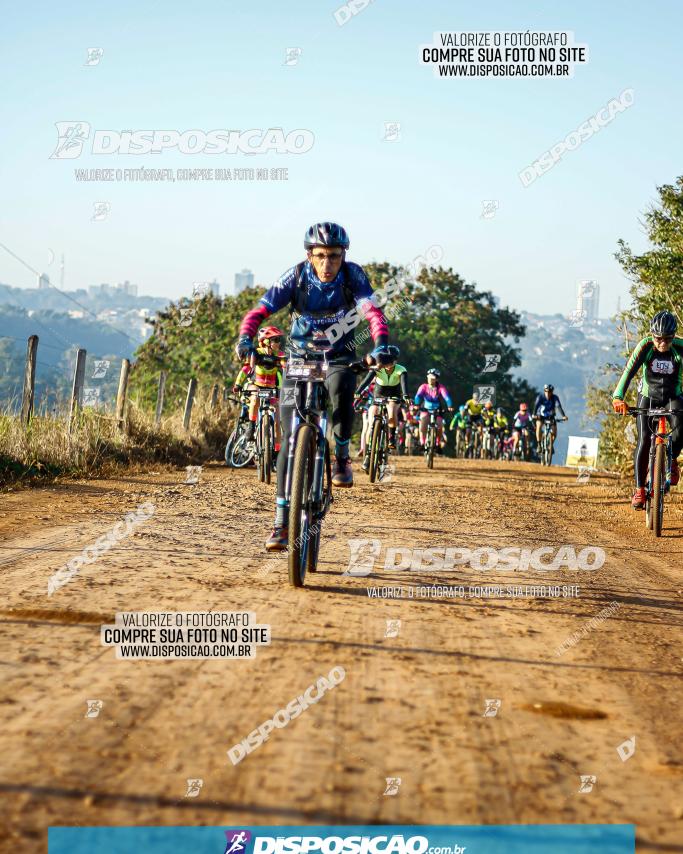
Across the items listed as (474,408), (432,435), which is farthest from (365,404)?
(474,408)

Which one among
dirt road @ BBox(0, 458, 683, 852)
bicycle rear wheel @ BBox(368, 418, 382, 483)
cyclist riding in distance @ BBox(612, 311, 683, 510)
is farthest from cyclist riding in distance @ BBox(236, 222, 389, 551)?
bicycle rear wheel @ BBox(368, 418, 382, 483)

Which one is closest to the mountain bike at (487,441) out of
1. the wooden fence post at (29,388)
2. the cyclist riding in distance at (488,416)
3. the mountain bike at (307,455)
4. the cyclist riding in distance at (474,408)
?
the cyclist riding in distance at (488,416)

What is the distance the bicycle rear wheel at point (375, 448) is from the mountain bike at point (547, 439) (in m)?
13.7

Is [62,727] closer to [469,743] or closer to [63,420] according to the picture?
[469,743]

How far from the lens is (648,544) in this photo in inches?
375

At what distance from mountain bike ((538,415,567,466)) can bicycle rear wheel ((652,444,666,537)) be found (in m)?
17.0

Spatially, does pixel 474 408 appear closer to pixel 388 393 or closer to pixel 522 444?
pixel 522 444

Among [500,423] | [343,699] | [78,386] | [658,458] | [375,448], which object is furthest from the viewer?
[500,423]

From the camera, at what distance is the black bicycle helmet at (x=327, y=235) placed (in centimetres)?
645

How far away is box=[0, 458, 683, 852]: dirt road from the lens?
2885 mm

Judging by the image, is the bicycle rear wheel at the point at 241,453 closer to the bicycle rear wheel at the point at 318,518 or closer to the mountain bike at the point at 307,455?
the bicycle rear wheel at the point at 318,518

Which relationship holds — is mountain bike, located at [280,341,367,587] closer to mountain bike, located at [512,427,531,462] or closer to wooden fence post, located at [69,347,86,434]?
wooden fence post, located at [69,347,86,434]

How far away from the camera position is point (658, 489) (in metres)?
10.0

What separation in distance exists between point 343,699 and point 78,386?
501 inches
